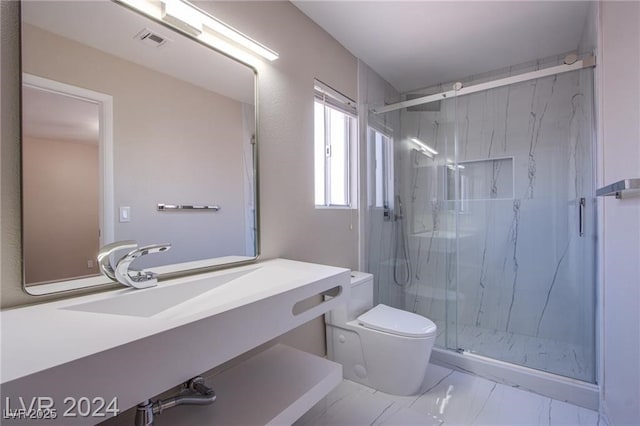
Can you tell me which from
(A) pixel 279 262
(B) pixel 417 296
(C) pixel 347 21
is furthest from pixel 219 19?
(B) pixel 417 296

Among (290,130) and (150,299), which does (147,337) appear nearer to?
(150,299)

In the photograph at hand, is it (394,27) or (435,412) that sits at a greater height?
(394,27)

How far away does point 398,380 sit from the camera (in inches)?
67.0

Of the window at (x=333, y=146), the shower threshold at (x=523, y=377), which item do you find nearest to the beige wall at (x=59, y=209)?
the window at (x=333, y=146)

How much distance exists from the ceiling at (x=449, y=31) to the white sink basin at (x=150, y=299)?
1.71 meters

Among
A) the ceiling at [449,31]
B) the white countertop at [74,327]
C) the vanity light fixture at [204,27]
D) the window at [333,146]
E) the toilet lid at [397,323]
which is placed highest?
the ceiling at [449,31]

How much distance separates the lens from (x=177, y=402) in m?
0.94

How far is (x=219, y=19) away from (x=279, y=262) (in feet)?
3.92

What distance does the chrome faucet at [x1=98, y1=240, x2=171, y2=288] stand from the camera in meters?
0.94

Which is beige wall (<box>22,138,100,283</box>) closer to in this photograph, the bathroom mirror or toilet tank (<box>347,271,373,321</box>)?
the bathroom mirror

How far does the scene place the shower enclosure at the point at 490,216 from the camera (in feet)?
6.83

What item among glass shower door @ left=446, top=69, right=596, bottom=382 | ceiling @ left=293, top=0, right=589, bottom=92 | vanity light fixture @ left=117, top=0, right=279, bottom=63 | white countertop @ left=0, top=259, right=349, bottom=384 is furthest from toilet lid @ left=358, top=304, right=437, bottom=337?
ceiling @ left=293, top=0, right=589, bottom=92

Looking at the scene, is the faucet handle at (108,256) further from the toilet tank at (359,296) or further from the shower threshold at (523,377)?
the shower threshold at (523,377)

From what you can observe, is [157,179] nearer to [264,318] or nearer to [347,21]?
[264,318]
